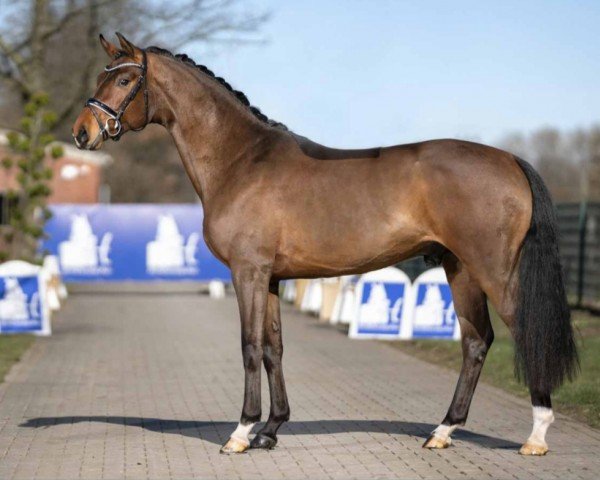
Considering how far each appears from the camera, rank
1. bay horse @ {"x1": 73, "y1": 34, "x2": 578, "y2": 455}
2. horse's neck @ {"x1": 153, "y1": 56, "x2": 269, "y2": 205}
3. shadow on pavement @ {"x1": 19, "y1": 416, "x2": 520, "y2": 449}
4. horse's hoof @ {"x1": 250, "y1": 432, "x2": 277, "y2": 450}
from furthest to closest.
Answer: shadow on pavement @ {"x1": 19, "y1": 416, "x2": 520, "y2": 449}
horse's neck @ {"x1": 153, "y1": 56, "x2": 269, "y2": 205}
horse's hoof @ {"x1": 250, "y1": 432, "x2": 277, "y2": 450}
bay horse @ {"x1": 73, "y1": 34, "x2": 578, "y2": 455}

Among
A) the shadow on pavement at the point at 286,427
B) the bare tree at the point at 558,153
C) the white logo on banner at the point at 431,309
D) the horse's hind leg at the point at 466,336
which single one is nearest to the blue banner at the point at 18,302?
the white logo on banner at the point at 431,309

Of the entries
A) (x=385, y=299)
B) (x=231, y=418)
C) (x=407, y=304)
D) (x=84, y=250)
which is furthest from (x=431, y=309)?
(x=84, y=250)

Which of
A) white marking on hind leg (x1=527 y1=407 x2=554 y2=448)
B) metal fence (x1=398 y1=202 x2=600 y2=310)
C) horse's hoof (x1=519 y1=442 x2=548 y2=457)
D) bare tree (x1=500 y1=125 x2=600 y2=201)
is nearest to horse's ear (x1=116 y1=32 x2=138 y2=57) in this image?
white marking on hind leg (x1=527 y1=407 x2=554 y2=448)

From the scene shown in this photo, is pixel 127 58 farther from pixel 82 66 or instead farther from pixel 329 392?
pixel 82 66

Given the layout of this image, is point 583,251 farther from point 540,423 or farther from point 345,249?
point 345,249

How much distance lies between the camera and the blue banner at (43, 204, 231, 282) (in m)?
29.3

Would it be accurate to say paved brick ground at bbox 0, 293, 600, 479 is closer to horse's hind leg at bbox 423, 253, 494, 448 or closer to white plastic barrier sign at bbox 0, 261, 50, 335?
horse's hind leg at bbox 423, 253, 494, 448

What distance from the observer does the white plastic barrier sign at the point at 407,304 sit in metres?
17.5

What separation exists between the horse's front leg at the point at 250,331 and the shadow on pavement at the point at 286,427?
56 cm

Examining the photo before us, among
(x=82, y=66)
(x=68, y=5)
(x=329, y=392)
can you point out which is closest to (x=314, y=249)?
(x=329, y=392)

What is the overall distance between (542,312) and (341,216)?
1.55m

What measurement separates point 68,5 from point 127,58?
22601 mm

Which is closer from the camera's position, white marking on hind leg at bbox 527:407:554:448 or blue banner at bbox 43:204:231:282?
white marking on hind leg at bbox 527:407:554:448

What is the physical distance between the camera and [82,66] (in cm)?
3406
